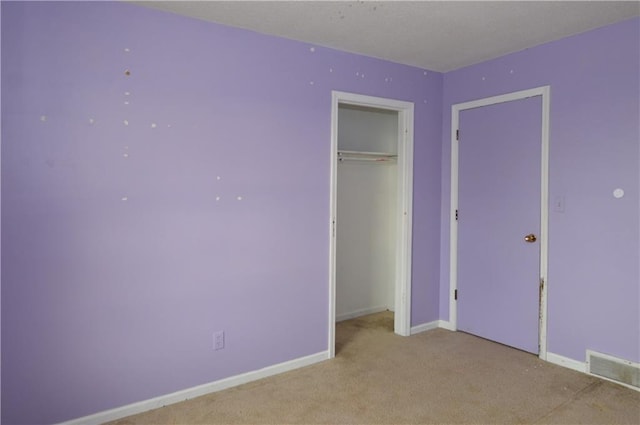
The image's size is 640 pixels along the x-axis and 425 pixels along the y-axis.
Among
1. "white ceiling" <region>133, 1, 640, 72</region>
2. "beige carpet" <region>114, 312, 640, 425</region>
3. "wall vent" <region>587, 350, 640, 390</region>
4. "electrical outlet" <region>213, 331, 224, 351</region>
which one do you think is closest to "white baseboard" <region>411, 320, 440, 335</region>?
"beige carpet" <region>114, 312, 640, 425</region>

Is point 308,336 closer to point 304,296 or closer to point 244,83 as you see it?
point 304,296

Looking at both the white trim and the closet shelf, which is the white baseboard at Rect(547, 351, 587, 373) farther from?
the closet shelf

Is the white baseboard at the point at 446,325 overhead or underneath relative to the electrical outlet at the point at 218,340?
underneath

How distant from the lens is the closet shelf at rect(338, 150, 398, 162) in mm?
4095

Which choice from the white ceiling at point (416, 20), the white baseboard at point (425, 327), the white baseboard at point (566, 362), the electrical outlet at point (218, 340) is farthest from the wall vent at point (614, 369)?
the electrical outlet at point (218, 340)

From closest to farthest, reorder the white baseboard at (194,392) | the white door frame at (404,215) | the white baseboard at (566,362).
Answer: the white baseboard at (194,392)
the white baseboard at (566,362)
the white door frame at (404,215)

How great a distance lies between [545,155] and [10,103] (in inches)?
130

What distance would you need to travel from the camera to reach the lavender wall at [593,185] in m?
2.76

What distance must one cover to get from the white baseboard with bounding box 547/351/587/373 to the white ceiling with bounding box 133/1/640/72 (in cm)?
224

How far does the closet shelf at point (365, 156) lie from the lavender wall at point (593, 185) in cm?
137

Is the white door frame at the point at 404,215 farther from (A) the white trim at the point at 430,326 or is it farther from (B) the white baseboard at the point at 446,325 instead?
(B) the white baseboard at the point at 446,325

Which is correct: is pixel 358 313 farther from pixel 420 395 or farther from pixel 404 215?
pixel 420 395

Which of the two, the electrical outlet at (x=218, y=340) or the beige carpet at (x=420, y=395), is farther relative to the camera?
the electrical outlet at (x=218, y=340)

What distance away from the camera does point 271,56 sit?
2.95 m
